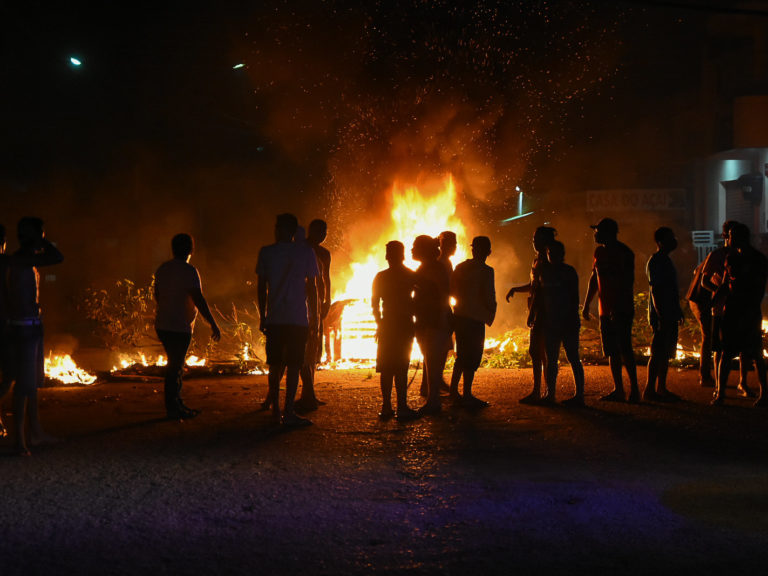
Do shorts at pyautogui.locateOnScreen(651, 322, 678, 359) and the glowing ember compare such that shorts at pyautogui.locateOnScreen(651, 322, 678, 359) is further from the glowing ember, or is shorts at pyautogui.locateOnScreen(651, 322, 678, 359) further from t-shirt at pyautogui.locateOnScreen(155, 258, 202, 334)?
the glowing ember

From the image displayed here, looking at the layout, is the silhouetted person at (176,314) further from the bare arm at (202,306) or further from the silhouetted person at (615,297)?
the silhouetted person at (615,297)

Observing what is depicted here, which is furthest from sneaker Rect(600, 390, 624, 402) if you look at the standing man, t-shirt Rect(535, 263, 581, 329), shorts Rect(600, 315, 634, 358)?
the standing man

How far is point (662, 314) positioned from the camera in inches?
347

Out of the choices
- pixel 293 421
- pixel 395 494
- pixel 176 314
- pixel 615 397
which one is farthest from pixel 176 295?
pixel 615 397

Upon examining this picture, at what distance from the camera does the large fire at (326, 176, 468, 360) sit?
46.3 feet

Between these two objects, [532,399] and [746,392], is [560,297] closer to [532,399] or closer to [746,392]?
[532,399]

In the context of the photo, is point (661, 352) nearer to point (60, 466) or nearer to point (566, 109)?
point (60, 466)

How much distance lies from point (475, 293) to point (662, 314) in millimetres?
2099

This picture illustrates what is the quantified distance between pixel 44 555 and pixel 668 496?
3586 mm

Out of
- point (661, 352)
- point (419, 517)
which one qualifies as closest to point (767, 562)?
point (419, 517)

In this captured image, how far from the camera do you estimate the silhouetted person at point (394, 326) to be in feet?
25.1

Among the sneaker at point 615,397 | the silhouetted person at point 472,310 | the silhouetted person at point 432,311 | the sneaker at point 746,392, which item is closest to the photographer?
the silhouetted person at point 432,311

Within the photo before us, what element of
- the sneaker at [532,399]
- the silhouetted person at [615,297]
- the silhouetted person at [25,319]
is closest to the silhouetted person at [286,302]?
the silhouetted person at [25,319]

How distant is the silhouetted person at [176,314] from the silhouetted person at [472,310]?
2.56 meters
